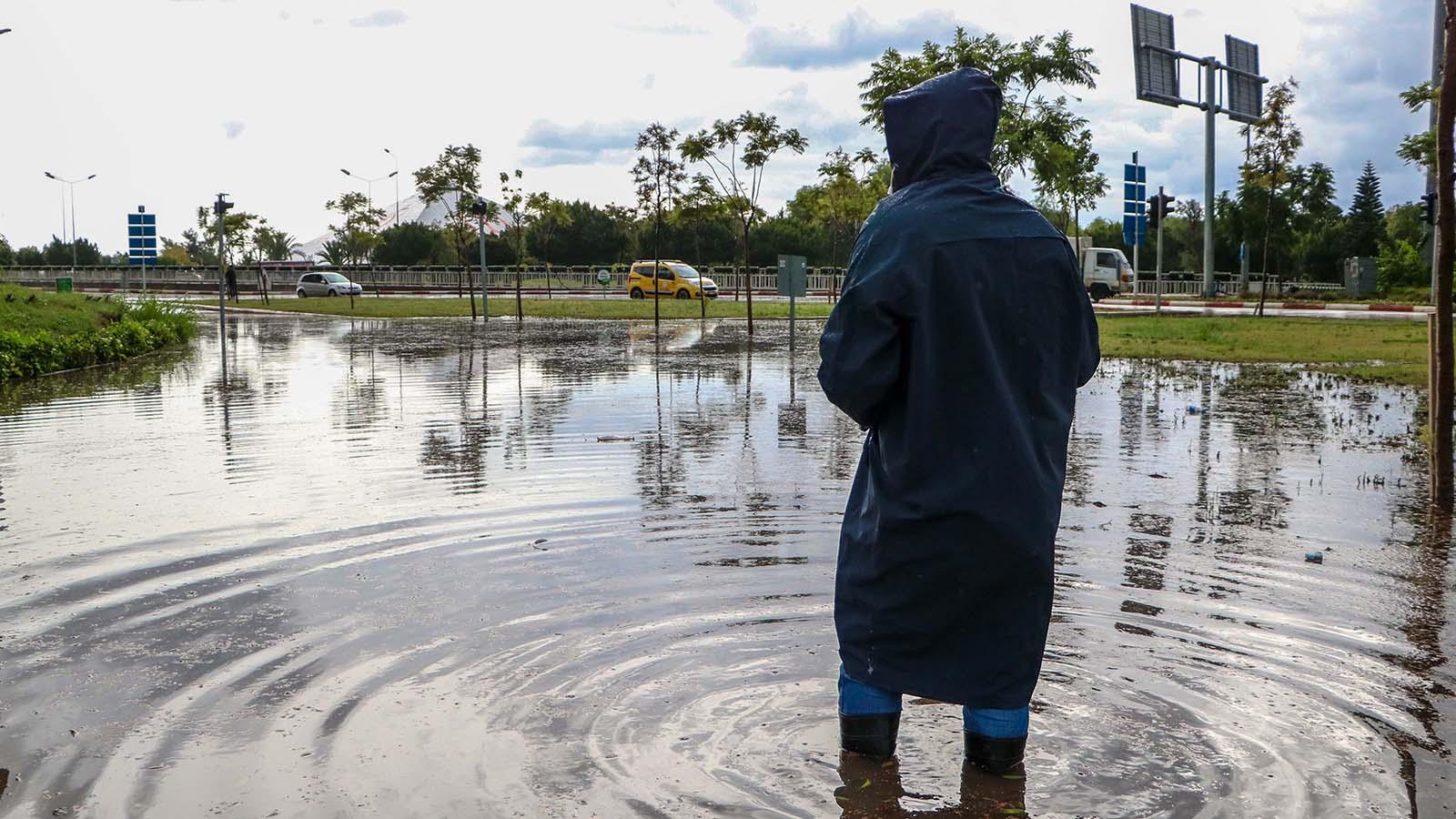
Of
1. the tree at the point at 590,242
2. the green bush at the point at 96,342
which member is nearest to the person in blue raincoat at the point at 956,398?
the green bush at the point at 96,342

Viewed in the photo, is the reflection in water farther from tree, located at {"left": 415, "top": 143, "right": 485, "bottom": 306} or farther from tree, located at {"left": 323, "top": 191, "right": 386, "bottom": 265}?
tree, located at {"left": 323, "top": 191, "right": 386, "bottom": 265}

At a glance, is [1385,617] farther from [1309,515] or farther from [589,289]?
[589,289]

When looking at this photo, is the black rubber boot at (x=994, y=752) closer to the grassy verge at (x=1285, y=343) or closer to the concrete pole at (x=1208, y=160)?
the grassy verge at (x=1285, y=343)

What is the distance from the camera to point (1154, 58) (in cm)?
3756

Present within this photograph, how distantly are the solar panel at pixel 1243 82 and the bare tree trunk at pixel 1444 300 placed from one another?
34.0 metres

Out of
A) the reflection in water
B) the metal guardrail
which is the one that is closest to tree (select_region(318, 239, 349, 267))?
the metal guardrail

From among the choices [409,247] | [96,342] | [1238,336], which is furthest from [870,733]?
[409,247]

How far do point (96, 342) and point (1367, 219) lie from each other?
57033mm

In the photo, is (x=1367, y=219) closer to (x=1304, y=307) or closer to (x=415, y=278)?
(x=1304, y=307)

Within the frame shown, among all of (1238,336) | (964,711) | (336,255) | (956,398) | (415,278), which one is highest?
(336,255)

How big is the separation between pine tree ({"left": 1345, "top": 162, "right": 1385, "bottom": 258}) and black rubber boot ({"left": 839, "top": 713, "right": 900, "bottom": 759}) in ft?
196

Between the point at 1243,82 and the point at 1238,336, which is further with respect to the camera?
the point at 1243,82

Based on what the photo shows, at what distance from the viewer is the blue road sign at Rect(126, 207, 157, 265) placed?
4653 centimetres

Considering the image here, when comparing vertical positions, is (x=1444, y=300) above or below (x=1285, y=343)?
above
